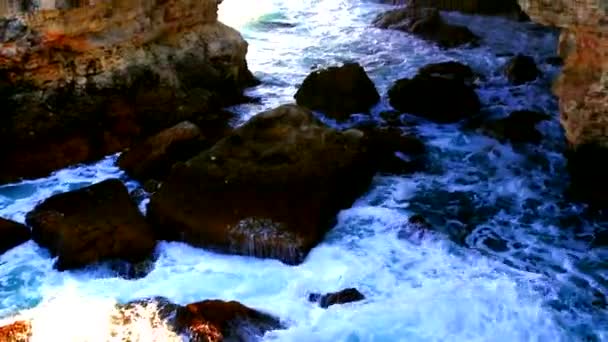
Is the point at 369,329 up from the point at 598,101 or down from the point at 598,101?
down

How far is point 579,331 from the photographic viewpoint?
641cm

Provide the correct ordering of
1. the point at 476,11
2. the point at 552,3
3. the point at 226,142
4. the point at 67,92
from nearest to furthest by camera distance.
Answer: the point at 552,3 → the point at 226,142 → the point at 67,92 → the point at 476,11

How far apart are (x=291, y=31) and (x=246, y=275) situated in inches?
427

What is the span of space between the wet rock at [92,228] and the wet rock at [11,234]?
97 millimetres

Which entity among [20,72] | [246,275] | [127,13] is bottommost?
[246,275]

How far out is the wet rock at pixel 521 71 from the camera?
12844mm

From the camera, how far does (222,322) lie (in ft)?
20.0

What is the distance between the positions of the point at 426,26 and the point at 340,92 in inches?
232

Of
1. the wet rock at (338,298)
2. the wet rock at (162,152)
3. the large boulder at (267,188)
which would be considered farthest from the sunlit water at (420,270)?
the wet rock at (162,152)

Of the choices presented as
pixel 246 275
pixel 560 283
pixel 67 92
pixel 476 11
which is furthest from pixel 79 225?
pixel 476 11

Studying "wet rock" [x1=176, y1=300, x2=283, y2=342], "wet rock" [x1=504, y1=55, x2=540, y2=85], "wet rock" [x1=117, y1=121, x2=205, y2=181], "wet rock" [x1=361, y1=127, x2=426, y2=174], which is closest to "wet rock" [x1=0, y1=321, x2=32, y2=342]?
"wet rock" [x1=176, y1=300, x2=283, y2=342]

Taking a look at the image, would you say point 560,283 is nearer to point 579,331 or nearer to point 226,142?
point 579,331

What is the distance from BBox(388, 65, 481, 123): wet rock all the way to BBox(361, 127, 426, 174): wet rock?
3.12 feet

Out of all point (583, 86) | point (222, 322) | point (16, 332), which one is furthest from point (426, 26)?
point (16, 332)
